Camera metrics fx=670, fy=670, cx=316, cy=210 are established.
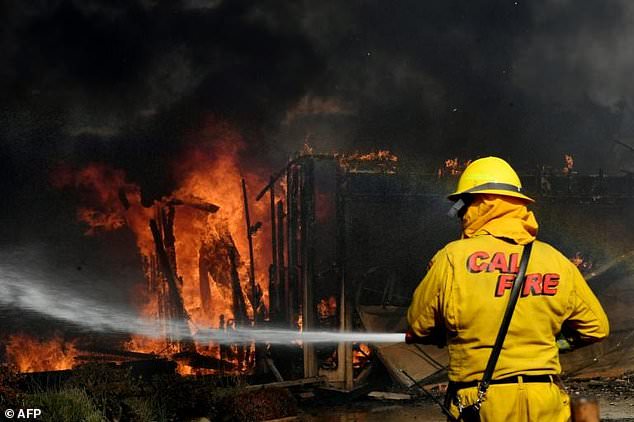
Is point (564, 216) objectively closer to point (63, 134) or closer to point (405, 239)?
point (405, 239)

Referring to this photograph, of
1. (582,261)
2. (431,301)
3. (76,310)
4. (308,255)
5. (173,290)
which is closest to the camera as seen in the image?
(431,301)

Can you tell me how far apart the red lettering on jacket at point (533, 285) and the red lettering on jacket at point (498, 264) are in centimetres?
11

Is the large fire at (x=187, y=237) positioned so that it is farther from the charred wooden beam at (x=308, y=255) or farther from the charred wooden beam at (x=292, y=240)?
the charred wooden beam at (x=308, y=255)

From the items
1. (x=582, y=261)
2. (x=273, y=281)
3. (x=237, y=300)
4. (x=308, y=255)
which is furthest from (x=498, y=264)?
(x=582, y=261)

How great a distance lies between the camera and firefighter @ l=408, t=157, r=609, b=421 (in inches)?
123

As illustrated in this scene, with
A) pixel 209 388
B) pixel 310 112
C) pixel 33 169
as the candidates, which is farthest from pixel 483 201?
pixel 310 112

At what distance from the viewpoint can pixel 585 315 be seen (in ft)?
10.8

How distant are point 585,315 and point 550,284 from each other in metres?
0.29

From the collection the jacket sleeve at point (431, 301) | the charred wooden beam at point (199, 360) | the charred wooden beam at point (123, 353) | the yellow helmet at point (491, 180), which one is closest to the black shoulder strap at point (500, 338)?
the jacket sleeve at point (431, 301)

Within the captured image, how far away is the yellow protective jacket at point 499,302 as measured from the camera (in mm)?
3145

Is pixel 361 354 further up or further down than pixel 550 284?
further down

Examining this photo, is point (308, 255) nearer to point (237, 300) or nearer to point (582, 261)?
point (237, 300)

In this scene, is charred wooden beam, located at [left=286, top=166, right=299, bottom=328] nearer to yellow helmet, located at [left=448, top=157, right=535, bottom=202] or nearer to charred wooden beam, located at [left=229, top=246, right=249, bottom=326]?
charred wooden beam, located at [left=229, top=246, right=249, bottom=326]

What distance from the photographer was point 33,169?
1711 cm
